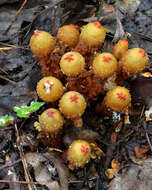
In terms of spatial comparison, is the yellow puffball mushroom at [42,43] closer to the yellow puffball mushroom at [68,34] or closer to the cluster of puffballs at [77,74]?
the cluster of puffballs at [77,74]

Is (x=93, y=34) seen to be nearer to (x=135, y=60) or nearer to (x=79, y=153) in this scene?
(x=135, y=60)

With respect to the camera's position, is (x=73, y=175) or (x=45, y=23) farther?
(x=45, y=23)

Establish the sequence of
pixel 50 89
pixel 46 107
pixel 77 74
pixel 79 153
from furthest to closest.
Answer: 1. pixel 46 107
2. pixel 77 74
3. pixel 50 89
4. pixel 79 153

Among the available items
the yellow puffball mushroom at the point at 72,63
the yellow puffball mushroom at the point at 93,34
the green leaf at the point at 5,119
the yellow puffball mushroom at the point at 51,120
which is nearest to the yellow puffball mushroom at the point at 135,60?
the yellow puffball mushroom at the point at 93,34

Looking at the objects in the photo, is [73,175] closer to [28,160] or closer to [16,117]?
[28,160]

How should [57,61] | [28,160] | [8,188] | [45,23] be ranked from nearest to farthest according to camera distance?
[8,188] < [28,160] < [57,61] < [45,23]

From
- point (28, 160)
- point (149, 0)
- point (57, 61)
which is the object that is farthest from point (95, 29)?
point (149, 0)

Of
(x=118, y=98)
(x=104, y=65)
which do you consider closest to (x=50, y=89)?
(x=104, y=65)
